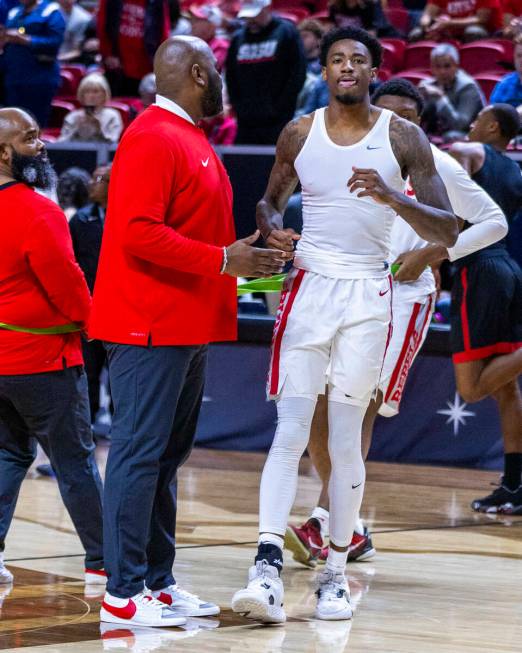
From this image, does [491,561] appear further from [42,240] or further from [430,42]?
[430,42]

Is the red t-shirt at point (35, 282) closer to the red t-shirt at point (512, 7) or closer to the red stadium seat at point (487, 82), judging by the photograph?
the red stadium seat at point (487, 82)

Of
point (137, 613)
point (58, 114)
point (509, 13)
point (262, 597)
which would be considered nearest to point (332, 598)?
point (262, 597)

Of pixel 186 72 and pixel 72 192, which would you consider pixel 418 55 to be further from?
pixel 186 72

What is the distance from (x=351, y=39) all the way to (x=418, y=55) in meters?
7.59

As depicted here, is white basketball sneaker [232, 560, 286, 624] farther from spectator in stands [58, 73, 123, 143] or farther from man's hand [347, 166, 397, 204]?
spectator in stands [58, 73, 123, 143]

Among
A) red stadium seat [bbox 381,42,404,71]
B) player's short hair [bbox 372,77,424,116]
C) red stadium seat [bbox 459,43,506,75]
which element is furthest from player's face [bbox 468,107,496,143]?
red stadium seat [bbox 381,42,404,71]

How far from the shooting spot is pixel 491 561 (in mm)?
5262

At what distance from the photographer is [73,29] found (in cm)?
1384

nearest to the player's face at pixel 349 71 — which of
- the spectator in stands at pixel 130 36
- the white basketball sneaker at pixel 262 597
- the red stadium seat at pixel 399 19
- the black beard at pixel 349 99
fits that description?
the black beard at pixel 349 99

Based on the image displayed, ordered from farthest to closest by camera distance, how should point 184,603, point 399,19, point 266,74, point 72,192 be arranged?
point 399,19, point 266,74, point 72,192, point 184,603

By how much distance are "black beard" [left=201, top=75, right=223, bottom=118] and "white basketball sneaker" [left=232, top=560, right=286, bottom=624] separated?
1.46 meters

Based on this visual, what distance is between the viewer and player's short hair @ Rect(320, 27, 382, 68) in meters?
4.27

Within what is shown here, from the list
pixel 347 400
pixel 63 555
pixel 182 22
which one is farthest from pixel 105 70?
pixel 347 400

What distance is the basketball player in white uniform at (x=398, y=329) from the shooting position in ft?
16.9
